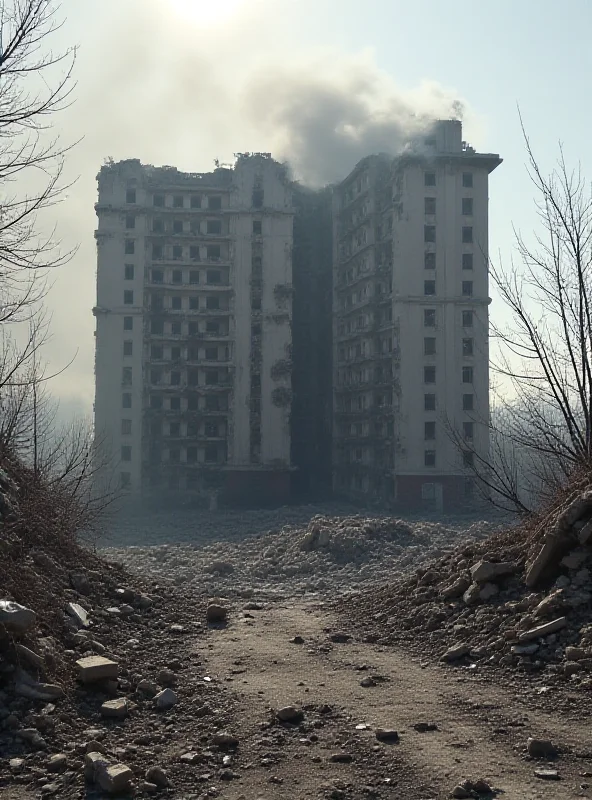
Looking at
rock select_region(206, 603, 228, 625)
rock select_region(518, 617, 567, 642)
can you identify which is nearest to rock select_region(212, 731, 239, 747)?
rock select_region(518, 617, 567, 642)

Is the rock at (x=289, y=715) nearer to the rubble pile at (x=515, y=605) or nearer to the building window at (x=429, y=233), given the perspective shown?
the rubble pile at (x=515, y=605)

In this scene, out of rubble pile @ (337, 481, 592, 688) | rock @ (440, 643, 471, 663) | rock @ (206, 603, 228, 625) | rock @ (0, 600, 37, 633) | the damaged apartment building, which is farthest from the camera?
the damaged apartment building

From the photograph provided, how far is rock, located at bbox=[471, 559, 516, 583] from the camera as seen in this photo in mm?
11852

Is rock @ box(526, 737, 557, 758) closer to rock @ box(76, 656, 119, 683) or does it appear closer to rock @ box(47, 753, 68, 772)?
rock @ box(47, 753, 68, 772)

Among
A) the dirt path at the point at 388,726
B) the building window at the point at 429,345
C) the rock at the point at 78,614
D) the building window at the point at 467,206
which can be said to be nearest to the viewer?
the dirt path at the point at 388,726

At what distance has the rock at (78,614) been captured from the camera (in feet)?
35.5

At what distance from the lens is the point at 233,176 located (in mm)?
Answer: 62281

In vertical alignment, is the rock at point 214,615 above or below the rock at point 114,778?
below

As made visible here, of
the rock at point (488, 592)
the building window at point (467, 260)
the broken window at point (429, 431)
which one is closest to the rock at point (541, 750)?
the rock at point (488, 592)

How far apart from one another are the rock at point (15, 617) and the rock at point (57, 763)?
1834 mm

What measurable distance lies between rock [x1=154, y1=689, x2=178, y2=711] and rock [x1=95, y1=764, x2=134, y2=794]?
2293 millimetres

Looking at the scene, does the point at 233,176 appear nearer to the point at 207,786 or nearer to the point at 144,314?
the point at 144,314

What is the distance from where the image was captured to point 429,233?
55.9 m

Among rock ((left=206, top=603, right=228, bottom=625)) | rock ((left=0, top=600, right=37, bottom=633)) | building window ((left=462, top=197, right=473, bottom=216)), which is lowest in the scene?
rock ((left=206, top=603, right=228, bottom=625))
